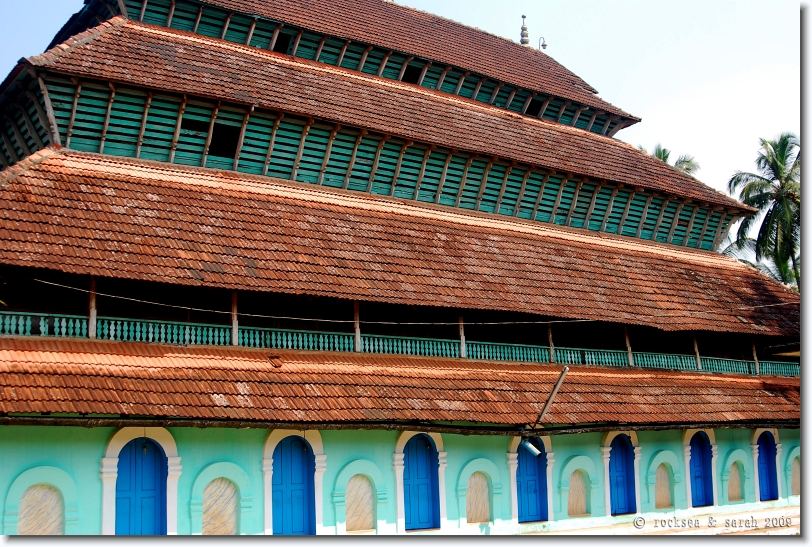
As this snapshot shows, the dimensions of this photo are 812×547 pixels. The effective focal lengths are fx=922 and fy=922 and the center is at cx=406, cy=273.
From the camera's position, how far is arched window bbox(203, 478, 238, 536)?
14.3 meters

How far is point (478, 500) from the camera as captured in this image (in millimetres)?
17188

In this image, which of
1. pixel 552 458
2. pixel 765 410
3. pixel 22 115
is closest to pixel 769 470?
pixel 765 410

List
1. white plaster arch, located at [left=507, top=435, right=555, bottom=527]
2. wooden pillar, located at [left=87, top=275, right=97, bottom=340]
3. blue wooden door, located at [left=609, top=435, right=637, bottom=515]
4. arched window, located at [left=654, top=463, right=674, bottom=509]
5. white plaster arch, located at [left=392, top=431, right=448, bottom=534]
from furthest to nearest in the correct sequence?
arched window, located at [left=654, top=463, right=674, bottom=509] → blue wooden door, located at [left=609, top=435, right=637, bottom=515] → white plaster arch, located at [left=507, top=435, right=555, bottom=527] → white plaster arch, located at [left=392, top=431, right=448, bottom=534] → wooden pillar, located at [left=87, top=275, right=97, bottom=340]

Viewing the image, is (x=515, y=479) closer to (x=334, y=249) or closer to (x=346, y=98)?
(x=334, y=249)

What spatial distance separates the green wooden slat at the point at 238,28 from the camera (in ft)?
69.1

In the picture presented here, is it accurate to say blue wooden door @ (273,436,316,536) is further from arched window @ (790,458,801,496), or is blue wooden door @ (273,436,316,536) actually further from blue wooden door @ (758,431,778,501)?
arched window @ (790,458,801,496)

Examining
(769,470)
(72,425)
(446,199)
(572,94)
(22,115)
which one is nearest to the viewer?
(72,425)

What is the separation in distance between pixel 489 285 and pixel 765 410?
24.6ft

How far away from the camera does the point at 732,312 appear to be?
22.0 metres

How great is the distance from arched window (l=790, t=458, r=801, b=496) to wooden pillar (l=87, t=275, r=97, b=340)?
17.0 metres

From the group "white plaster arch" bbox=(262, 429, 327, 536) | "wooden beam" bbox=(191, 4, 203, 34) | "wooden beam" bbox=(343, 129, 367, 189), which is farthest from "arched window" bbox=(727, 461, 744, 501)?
"wooden beam" bbox=(191, 4, 203, 34)

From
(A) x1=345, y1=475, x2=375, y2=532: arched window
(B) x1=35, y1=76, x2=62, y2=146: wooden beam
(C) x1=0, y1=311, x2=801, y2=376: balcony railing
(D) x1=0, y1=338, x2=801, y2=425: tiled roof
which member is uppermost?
(B) x1=35, y1=76, x2=62, y2=146: wooden beam

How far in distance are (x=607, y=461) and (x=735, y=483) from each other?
14.1 ft

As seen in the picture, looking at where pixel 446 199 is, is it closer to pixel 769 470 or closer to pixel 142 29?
pixel 142 29
